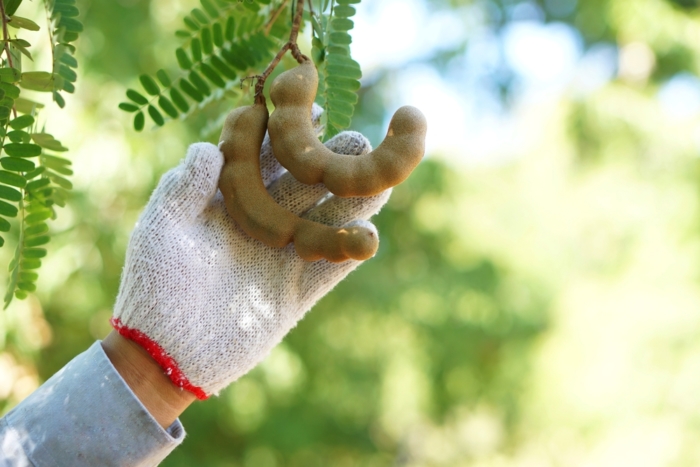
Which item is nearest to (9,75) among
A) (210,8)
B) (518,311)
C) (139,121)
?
(139,121)

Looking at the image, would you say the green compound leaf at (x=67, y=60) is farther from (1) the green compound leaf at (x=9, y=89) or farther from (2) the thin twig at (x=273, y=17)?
(2) the thin twig at (x=273, y=17)

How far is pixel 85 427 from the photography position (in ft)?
2.43

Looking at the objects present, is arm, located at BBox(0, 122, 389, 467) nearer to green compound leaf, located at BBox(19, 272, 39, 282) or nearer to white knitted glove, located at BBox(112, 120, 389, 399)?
white knitted glove, located at BBox(112, 120, 389, 399)

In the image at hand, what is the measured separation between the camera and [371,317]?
10.4 ft

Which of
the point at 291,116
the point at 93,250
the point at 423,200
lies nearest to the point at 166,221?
the point at 291,116

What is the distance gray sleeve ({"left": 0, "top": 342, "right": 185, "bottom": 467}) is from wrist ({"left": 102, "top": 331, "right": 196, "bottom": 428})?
0.02 metres

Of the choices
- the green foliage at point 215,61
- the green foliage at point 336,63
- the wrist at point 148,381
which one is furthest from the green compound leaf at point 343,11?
the wrist at point 148,381

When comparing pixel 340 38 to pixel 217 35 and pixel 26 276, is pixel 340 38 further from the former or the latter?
pixel 26 276

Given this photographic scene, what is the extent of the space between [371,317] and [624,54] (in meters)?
2.31

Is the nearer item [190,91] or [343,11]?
[343,11]

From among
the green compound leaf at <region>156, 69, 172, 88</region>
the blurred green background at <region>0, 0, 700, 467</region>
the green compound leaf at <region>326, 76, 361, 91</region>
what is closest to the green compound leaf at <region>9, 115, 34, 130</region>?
the green compound leaf at <region>156, 69, 172, 88</region>

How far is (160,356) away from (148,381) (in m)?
0.03

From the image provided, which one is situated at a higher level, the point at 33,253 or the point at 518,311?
the point at 33,253

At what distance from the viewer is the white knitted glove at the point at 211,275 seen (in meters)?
0.78
